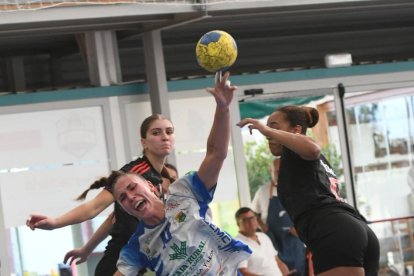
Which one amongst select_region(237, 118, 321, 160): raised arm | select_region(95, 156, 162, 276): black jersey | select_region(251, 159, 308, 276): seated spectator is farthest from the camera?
select_region(251, 159, 308, 276): seated spectator

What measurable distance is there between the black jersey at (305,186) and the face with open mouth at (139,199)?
3.40 ft

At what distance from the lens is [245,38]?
12695 mm

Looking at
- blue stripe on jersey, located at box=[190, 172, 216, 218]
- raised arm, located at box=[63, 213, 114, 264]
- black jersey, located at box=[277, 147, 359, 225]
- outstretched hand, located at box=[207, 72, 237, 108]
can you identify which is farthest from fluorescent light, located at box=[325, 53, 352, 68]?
outstretched hand, located at box=[207, 72, 237, 108]

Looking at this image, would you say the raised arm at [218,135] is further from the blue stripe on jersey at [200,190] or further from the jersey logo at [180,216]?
the jersey logo at [180,216]

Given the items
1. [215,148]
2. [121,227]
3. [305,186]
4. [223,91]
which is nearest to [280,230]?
[121,227]

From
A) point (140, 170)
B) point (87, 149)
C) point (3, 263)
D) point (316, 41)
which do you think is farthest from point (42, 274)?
point (316, 41)

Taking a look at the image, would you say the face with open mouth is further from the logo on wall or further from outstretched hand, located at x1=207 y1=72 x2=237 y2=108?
the logo on wall

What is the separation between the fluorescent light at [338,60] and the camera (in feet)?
40.9

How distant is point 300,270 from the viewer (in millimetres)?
11562

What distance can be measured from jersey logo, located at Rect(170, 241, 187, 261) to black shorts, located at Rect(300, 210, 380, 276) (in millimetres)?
1039

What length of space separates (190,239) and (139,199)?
13.4 inches

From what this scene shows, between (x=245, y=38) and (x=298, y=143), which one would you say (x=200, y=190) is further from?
(x=245, y=38)

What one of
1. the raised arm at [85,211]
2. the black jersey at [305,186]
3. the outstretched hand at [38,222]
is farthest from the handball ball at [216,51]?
the raised arm at [85,211]

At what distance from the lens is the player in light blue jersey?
5.48 m
